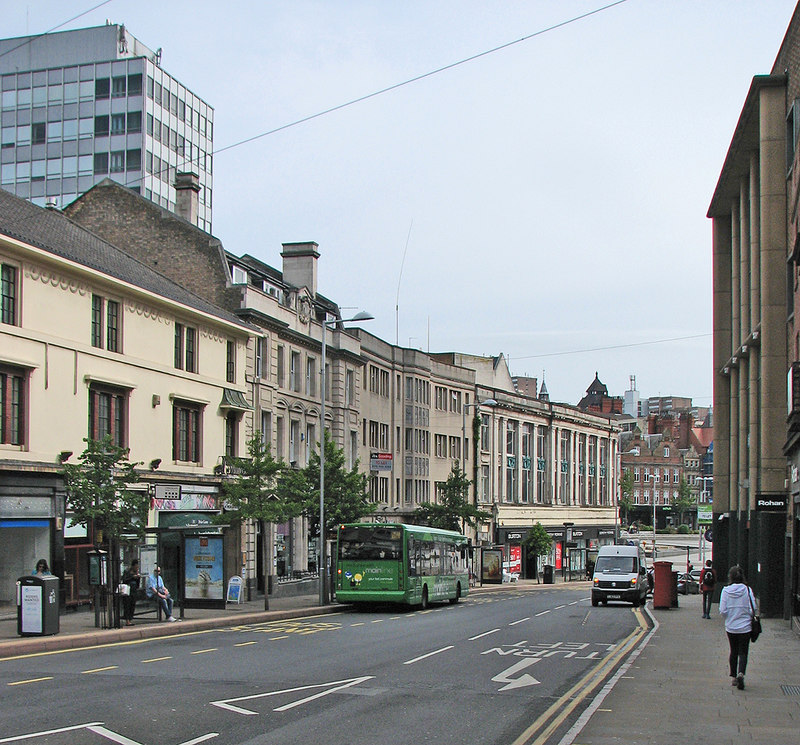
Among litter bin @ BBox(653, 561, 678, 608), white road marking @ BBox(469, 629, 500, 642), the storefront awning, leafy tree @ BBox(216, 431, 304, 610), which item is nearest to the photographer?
white road marking @ BBox(469, 629, 500, 642)

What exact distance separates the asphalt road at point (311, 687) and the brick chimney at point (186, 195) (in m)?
26.5

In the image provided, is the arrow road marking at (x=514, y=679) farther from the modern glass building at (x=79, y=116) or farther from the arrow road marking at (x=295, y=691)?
the modern glass building at (x=79, y=116)

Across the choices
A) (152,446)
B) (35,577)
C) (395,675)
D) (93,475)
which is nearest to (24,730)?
(395,675)

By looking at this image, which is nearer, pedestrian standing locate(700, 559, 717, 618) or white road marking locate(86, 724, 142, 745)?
white road marking locate(86, 724, 142, 745)

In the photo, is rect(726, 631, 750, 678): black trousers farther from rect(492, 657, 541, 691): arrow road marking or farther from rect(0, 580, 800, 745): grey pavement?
rect(492, 657, 541, 691): arrow road marking

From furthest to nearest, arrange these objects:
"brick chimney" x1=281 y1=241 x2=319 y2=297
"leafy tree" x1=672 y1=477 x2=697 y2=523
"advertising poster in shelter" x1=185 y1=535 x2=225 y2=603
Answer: "leafy tree" x1=672 y1=477 x2=697 y2=523 < "brick chimney" x1=281 y1=241 x2=319 y2=297 < "advertising poster in shelter" x1=185 y1=535 x2=225 y2=603

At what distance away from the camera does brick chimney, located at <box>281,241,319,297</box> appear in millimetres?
57812

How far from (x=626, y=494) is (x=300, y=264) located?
101m

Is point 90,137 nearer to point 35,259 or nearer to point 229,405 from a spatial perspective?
point 229,405

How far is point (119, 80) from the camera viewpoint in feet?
265

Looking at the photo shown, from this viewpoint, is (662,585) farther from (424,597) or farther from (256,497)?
(256,497)

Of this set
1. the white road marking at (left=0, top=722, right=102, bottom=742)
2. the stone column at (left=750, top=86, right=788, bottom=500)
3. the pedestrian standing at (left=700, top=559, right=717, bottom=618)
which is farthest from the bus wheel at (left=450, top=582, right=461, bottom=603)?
the white road marking at (left=0, top=722, right=102, bottom=742)

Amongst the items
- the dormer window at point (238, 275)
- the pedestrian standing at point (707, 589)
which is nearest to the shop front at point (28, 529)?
the dormer window at point (238, 275)

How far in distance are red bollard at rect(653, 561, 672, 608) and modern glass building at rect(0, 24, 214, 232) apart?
167ft
